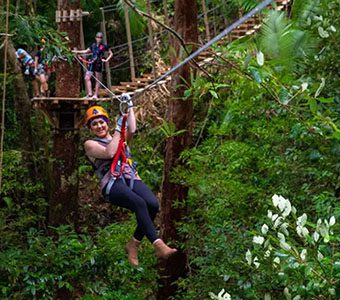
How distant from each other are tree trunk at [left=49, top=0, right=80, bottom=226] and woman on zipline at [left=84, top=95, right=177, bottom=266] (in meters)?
3.09

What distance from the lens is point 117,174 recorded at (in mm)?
4152

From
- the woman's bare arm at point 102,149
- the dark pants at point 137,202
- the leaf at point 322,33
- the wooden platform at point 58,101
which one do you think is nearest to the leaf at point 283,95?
the leaf at point 322,33

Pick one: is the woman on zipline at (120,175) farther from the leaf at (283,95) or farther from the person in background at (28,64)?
the person in background at (28,64)

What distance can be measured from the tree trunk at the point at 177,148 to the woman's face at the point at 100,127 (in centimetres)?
173

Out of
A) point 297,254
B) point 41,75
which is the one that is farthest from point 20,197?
point 297,254

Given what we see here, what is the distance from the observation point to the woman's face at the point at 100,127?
415 cm

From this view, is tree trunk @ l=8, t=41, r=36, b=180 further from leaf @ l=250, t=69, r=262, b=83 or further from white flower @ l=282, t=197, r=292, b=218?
white flower @ l=282, t=197, r=292, b=218

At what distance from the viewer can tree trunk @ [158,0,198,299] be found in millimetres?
6008

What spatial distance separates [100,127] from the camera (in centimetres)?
418

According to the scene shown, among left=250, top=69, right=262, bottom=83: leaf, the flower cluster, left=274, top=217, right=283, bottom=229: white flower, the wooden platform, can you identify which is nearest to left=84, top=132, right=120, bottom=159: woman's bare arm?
left=250, top=69, right=262, bottom=83: leaf

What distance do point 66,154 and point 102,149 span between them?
3502 millimetres

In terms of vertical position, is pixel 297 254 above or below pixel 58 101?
above

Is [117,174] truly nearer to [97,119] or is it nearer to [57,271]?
[97,119]

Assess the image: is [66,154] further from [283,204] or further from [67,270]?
[283,204]
